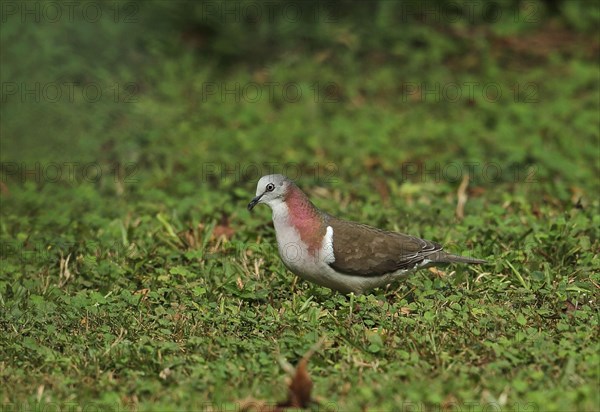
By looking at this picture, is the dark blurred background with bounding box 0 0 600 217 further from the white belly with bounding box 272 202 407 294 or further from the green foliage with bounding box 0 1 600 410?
the white belly with bounding box 272 202 407 294

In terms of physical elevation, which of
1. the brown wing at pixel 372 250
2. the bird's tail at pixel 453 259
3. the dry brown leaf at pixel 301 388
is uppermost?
the brown wing at pixel 372 250

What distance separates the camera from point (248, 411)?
211 inches

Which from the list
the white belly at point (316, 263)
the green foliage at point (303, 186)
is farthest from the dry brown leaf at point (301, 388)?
the white belly at point (316, 263)

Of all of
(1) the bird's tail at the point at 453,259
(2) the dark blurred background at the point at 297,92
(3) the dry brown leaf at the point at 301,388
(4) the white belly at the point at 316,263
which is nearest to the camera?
(3) the dry brown leaf at the point at 301,388

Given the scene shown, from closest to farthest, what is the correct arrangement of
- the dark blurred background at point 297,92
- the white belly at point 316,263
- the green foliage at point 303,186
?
the green foliage at point 303,186 → the white belly at point 316,263 → the dark blurred background at point 297,92

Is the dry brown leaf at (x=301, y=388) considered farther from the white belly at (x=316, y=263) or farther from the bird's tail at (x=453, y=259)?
the bird's tail at (x=453, y=259)

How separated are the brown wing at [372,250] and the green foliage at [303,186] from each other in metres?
0.23

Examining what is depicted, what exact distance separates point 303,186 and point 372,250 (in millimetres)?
2598

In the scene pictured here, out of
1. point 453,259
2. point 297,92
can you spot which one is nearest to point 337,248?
point 453,259

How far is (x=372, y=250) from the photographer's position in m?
6.82

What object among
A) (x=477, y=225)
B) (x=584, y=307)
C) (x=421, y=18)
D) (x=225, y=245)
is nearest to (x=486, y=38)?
(x=421, y=18)

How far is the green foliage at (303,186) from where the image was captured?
5777 millimetres

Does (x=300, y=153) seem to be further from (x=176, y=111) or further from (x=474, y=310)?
(x=474, y=310)

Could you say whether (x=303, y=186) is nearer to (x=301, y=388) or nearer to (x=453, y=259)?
(x=453, y=259)
